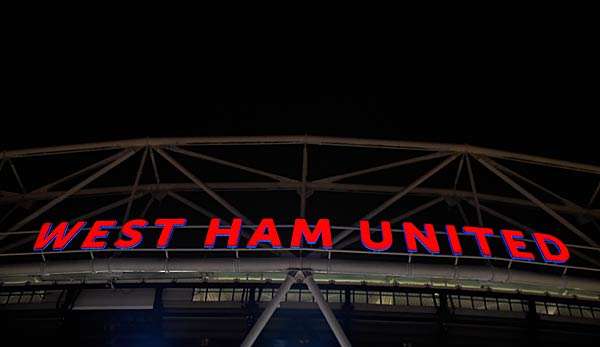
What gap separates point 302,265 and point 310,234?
1537 mm

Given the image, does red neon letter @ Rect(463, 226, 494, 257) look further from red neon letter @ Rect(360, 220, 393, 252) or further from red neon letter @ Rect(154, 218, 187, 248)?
red neon letter @ Rect(154, 218, 187, 248)

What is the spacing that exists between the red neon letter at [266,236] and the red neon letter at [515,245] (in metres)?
9.58

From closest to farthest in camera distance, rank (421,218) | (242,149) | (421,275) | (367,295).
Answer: (421,275), (367,295), (242,149), (421,218)

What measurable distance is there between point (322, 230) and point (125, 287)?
9.87m

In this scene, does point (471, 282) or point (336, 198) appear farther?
point (336, 198)

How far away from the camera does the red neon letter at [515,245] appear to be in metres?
18.4

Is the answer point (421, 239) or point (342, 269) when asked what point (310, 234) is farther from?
point (421, 239)

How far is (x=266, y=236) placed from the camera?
1864cm

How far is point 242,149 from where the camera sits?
81.1 feet

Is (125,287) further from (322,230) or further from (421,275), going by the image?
(421,275)

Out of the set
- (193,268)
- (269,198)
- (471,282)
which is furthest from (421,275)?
(269,198)

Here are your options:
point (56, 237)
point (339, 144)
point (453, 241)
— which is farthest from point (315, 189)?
point (56, 237)

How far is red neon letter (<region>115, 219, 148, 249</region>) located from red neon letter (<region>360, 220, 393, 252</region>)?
371 inches

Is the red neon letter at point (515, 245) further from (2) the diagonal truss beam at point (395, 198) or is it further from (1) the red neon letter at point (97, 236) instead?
(1) the red neon letter at point (97, 236)
